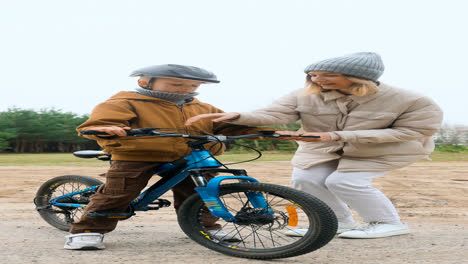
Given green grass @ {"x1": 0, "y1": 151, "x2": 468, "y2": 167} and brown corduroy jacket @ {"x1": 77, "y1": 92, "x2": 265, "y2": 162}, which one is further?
green grass @ {"x1": 0, "y1": 151, "x2": 468, "y2": 167}

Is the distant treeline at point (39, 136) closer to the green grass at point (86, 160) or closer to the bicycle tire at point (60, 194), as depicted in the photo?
the green grass at point (86, 160)

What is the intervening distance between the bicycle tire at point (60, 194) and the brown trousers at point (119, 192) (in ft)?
2.04

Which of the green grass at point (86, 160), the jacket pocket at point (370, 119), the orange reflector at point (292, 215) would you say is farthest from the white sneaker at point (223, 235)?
the green grass at point (86, 160)

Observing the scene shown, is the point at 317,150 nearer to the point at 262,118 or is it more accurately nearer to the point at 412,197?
the point at 262,118

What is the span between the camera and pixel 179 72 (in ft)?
10.1

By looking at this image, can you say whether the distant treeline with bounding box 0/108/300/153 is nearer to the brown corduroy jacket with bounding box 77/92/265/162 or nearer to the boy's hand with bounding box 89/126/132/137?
the brown corduroy jacket with bounding box 77/92/265/162

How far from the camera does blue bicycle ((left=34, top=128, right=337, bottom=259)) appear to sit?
2.63 m

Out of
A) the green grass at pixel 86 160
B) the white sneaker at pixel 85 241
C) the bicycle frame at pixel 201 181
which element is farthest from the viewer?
the green grass at pixel 86 160

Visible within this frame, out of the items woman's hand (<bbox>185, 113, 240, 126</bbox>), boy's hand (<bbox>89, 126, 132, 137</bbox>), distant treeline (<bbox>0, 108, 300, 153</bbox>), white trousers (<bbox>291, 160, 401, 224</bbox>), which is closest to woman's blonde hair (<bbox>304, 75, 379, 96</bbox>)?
white trousers (<bbox>291, 160, 401, 224</bbox>)

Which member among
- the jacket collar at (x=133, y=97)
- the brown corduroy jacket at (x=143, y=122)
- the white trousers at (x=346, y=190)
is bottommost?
the white trousers at (x=346, y=190)

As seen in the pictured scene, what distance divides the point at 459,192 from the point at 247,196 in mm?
4765

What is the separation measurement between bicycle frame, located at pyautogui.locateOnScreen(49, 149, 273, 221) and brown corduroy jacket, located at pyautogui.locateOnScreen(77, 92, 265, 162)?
11cm

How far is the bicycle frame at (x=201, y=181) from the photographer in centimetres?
282

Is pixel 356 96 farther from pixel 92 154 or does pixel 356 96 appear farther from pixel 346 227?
pixel 92 154
